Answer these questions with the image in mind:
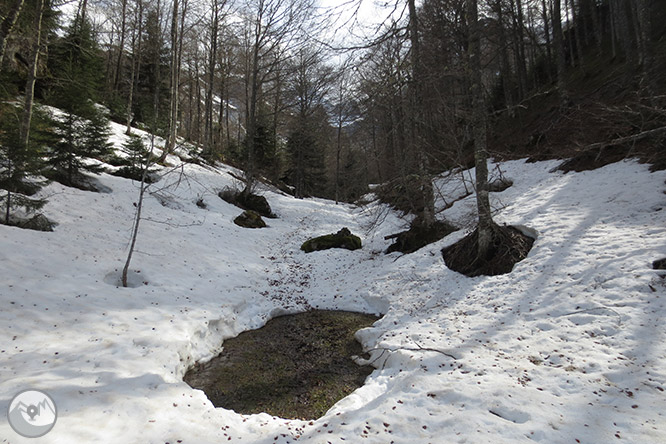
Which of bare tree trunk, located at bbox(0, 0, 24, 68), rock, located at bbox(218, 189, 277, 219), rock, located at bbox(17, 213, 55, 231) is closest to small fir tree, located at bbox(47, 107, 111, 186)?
bare tree trunk, located at bbox(0, 0, 24, 68)

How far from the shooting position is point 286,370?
206 inches

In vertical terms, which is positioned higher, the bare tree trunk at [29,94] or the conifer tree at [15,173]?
the bare tree trunk at [29,94]

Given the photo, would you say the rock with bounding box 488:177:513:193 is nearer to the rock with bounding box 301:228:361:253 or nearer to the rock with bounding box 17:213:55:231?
the rock with bounding box 301:228:361:253

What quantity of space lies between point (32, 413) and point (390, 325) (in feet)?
17.7

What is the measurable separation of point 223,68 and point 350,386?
30.0 metres

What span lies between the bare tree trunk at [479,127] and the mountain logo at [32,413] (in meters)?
8.03

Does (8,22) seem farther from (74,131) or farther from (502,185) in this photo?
(502,185)

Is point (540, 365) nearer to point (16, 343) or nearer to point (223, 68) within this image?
point (16, 343)

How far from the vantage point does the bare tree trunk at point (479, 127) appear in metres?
6.93

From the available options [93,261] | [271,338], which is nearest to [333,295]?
[271,338]

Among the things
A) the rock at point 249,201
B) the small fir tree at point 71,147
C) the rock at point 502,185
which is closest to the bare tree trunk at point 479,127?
the rock at point 502,185

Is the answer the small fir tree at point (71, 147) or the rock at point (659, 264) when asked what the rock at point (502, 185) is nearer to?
the rock at point (659, 264)

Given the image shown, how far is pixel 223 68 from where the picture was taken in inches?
1082

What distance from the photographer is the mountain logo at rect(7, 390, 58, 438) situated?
111 inches
